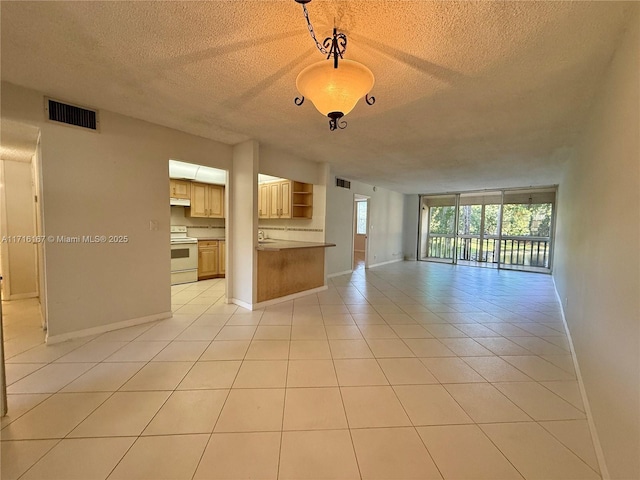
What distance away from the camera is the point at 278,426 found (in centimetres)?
162

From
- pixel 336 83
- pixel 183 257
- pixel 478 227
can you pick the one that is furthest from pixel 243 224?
pixel 478 227

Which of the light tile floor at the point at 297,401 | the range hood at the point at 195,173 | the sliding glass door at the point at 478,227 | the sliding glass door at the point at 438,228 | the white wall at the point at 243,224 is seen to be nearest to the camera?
the light tile floor at the point at 297,401

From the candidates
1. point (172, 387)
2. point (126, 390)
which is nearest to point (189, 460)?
point (172, 387)

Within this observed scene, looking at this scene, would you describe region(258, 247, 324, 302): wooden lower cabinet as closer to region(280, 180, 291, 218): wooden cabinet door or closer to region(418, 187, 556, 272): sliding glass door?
region(280, 180, 291, 218): wooden cabinet door

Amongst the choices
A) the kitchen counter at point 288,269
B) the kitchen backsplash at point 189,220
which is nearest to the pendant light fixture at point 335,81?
the kitchen counter at point 288,269

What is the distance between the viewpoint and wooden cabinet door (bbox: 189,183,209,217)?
18.0 feet

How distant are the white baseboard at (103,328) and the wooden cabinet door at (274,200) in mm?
2711

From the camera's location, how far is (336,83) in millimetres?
1489

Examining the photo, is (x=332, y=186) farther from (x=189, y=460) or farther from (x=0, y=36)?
(x=189, y=460)

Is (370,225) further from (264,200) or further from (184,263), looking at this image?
(184,263)

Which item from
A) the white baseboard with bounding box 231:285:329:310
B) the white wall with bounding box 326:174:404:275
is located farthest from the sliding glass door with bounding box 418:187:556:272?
the white baseboard with bounding box 231:285:329:310

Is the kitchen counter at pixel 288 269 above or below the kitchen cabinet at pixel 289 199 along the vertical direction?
below

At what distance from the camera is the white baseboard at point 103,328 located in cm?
263

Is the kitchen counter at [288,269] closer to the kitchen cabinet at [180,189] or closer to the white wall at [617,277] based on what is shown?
the kitchen cabinet at [180,189]
